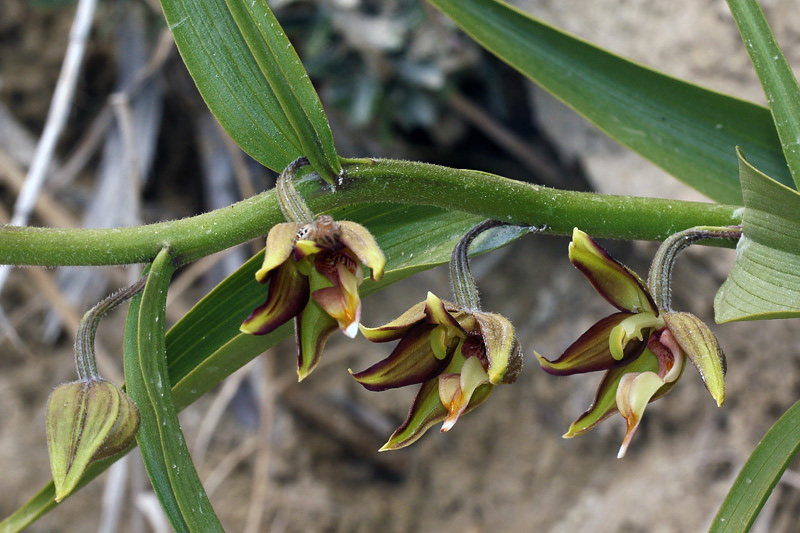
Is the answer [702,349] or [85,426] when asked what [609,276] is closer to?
[702,349]

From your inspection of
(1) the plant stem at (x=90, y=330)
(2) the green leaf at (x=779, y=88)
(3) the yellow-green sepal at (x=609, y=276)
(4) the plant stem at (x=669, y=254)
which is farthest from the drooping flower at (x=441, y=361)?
(2) the green leaf at (x=779, y=88)

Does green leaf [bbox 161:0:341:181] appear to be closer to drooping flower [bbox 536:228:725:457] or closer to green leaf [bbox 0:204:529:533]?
green leaf [bbox 0:204:529:533]

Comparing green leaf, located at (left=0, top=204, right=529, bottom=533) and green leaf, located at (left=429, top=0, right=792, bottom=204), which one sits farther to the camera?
green leaf, located at (left=429, top=0, right=792, bottom=204)

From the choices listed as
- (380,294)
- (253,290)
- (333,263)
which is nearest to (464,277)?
(333,263)

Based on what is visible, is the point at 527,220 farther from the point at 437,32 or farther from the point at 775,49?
the point at 437,32

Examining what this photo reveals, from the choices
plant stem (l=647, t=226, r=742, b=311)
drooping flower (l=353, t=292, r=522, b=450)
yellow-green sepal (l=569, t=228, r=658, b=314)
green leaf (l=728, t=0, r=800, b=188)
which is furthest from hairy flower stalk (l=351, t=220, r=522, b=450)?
green leaf (l=728, t=0, r=800, b=188)

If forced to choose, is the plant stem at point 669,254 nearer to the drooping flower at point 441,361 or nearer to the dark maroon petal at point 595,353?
the dark maroon petal at point 595,353

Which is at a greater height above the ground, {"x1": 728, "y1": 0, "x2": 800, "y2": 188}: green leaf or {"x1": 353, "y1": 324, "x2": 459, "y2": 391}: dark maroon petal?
{"x1": 728, "y1": 0, "x2": 800, "y2": 188}: green leaf
